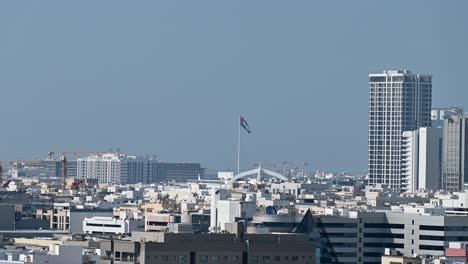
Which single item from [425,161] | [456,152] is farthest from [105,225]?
[425,161]

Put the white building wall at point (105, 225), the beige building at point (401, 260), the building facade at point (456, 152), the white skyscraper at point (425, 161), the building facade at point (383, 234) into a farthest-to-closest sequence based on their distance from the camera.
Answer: the white skyscraper at point (425, 161), the building facade at point (456, 152), the white building wall at point (105, 225), the building facade at point (383, 234), the beige building at point (401, 260)

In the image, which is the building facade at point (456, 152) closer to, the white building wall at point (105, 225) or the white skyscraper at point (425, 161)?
the white skyscraper at point (425, 161)

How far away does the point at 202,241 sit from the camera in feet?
244

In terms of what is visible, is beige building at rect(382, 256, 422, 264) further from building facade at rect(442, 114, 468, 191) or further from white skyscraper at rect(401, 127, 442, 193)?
building facade at rect(442, 114, 468, 191)

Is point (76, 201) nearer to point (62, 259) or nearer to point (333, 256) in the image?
point (333, 256)

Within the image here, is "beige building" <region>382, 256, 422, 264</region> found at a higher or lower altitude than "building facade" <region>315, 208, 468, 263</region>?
lower

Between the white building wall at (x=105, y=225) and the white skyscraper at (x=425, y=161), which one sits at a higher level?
the white skyscraper at (x=425, y=161)


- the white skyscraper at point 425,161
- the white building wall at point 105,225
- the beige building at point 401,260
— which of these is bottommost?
the beige building at point 401,260

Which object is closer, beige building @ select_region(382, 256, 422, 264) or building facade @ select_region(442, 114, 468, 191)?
beige building @ select_region(382, 256, 422, 264)

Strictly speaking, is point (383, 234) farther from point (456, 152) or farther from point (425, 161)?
point (425, 161)

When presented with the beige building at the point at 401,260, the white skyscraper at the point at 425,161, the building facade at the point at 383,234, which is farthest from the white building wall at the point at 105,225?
the white skyscraper at the point at 425,161

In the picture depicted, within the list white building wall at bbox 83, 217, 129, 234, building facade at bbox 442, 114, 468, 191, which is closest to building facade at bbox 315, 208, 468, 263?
white building wall at bbox 83, 217, 129, 234

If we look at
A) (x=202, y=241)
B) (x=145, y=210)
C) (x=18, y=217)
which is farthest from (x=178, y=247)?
(x=145, y=210)

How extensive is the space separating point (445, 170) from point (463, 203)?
212 ft
